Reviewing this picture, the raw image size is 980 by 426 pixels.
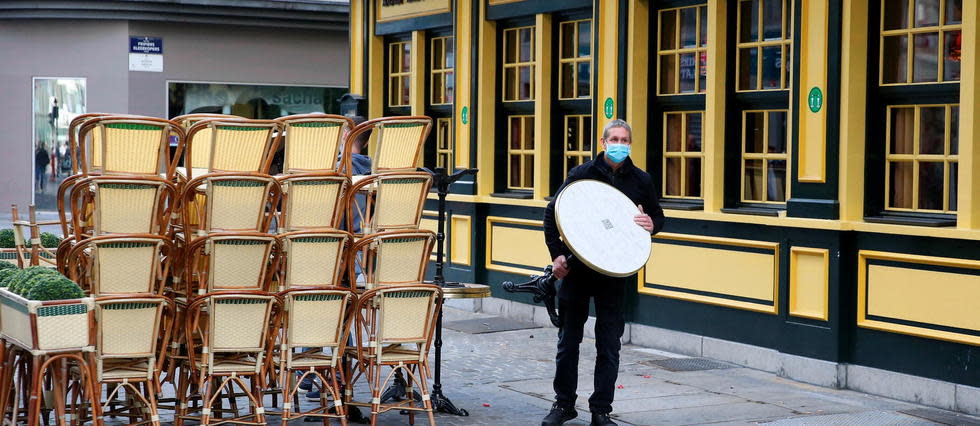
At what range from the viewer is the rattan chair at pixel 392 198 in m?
7.60

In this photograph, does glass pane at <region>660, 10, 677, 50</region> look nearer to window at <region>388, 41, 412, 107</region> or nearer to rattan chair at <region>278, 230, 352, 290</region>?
rattan chair at <region>278, 230, 352, 290</region>

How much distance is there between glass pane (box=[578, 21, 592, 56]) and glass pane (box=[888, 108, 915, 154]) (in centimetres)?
356

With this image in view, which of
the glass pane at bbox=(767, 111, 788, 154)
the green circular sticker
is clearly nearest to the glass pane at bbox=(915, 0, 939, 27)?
the green circular sticker

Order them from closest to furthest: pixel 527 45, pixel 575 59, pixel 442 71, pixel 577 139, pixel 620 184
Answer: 1. pixel 620 184
2. pixel 575 59
3. pixel 577 139
4. pixel 527 45
5. pixel 442 71

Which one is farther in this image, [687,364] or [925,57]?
[687,364]

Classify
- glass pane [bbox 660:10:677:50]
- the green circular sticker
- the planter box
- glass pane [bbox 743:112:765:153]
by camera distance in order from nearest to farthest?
the planter box < the green circular sticker < glass pane [bbox 743:112:765:153] < glass pane [bbox 660:10:677:50]

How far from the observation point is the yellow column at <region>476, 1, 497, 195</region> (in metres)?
13.0

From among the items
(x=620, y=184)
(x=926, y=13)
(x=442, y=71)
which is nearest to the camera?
(x=620, y=184)

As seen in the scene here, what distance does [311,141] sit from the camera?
7562 millimetres

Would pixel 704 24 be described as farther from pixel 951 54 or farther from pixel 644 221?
pixel 644 221

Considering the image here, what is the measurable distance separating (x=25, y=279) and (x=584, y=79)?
21.2 feet

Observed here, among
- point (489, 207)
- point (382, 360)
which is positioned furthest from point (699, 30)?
point (382, 360)

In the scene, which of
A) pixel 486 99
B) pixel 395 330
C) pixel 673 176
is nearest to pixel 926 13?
pixel 673 176

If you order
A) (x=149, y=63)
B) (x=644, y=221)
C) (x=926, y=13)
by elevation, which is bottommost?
(x=644, y=221)
